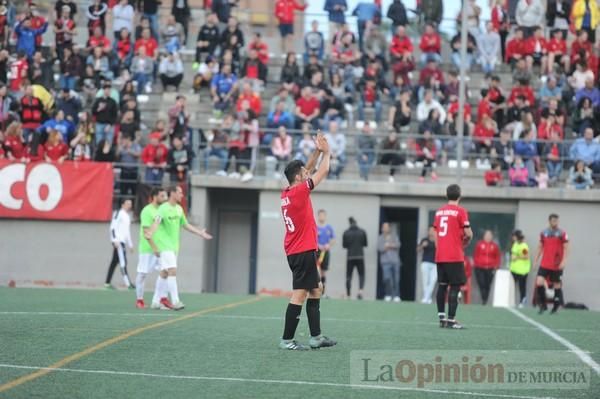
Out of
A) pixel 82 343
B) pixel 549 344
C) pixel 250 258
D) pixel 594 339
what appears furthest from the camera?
pixel 250 258

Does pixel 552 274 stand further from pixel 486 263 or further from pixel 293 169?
pixel 293 169

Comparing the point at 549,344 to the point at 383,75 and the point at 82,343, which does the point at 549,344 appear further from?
the point at 383,75

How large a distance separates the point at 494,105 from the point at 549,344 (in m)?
16.7

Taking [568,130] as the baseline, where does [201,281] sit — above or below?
below

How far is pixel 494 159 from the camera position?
27.8 metres

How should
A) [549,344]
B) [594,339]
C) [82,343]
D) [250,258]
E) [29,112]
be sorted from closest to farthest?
1. [82,343]
2. [549,344]
3. [594,339]
4. [29,112]
5. [250,258]

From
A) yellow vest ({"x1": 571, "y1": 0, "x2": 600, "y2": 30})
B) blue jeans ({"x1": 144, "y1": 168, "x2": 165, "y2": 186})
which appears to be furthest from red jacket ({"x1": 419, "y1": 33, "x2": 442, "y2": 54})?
blue jeans ({"x1": 144, "y1": 168, "x2": 165, "y2": 186})

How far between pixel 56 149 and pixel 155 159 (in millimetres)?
2299

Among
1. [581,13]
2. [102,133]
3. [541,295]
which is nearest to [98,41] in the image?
[102,133]

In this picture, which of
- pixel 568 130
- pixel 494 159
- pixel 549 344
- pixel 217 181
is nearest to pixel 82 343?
pixel 549 344

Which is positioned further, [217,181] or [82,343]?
[217,181]

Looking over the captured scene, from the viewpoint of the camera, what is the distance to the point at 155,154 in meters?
27.1

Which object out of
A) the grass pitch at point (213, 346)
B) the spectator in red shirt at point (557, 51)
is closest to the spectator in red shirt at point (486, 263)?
the spectator in red shirt at point (557, 51)

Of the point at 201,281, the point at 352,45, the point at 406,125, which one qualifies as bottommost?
the point at 201,281
